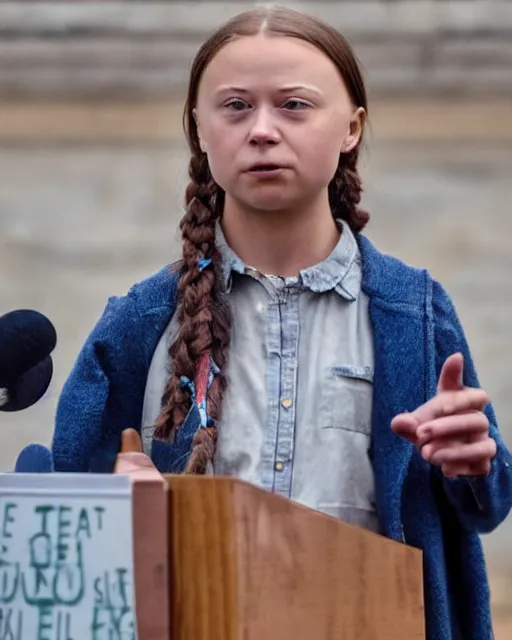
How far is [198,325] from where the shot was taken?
192 centimetres

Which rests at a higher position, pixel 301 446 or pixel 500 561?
pixel 500 561

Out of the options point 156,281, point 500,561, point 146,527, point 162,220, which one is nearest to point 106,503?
point 146,527

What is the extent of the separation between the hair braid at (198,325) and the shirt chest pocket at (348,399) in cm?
13

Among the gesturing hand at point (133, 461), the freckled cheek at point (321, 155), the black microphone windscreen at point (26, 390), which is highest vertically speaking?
the freckled cheek at point (321, 155)

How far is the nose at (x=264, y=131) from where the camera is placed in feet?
6.01

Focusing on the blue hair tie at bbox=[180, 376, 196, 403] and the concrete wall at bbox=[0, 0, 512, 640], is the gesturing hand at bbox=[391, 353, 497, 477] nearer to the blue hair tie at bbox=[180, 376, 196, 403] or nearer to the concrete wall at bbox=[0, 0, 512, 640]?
the blue hair tie at bbox=[180, 376, 196, 403]

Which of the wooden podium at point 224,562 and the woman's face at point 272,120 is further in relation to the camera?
the woman's face at point 272,120

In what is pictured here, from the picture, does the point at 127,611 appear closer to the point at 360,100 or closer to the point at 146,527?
the point at 146,527

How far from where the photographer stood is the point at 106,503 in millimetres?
1528

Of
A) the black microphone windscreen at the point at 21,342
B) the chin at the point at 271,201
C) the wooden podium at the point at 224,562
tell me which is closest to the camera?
the wooden podium at the point at 224,562

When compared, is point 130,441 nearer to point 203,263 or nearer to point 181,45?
point 203,263

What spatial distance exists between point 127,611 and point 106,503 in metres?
0.11

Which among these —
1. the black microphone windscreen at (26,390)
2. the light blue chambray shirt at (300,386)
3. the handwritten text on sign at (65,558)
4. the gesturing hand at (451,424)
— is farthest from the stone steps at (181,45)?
the handwritten text on sign at (65,558)

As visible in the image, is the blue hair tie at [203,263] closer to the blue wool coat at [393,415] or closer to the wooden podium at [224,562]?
the blue wool coat at [393,415]
